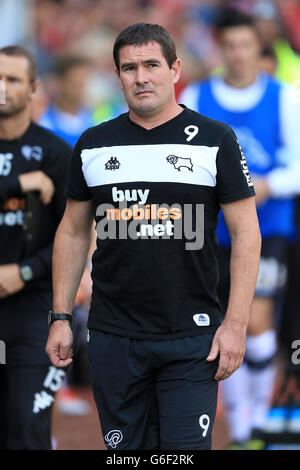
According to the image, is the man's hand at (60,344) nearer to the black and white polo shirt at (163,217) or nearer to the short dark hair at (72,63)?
the black and white polo shirt at (163,217)

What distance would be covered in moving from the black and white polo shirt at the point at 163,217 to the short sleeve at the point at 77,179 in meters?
0.10

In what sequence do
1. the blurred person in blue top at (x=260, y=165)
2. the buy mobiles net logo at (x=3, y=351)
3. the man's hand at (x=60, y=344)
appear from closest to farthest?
the man's hand at (x=60, y=344)
the buy mobiles net logo at (x=3, y=351)
the blurred person in blue top at (x=260, y=165)

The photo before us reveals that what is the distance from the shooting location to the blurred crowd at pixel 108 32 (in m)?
9.50

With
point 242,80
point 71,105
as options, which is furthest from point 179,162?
point 71,105

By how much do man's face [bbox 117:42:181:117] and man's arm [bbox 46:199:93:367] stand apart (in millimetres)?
522

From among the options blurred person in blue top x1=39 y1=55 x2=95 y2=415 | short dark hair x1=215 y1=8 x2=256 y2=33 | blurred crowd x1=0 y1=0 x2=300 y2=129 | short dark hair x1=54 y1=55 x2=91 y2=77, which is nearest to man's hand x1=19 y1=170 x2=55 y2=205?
short dark hair x1=215 y1=8 x2=256 y2=33

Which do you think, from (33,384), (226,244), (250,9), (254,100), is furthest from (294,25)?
(33,384)

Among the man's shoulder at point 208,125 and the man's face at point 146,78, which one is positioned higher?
the man's face at point 146,78

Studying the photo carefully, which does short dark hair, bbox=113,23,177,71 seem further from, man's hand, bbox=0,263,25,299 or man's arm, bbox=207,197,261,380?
man's hand, bbox=0,263,25,299

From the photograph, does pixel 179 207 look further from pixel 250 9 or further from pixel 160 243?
pixel 250 9

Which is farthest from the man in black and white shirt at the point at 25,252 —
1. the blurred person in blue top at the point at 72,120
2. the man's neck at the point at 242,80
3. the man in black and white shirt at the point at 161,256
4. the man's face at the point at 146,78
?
the blurred person in blue top at the point at 72,120

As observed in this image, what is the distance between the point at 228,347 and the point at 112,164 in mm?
906

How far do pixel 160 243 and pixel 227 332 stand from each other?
1.50 ft

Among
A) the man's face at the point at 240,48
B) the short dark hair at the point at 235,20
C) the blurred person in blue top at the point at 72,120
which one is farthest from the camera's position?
the blurred person in blue top at the point at 72,120
